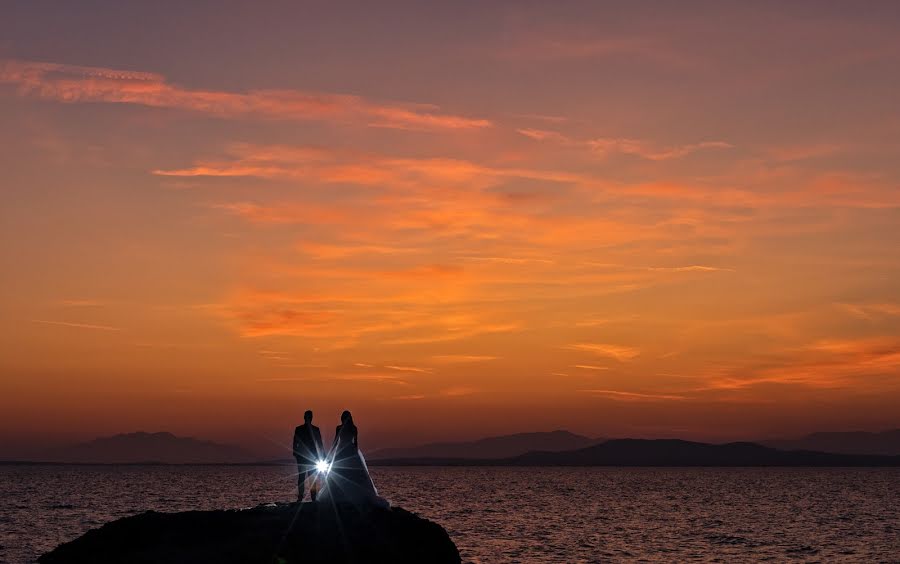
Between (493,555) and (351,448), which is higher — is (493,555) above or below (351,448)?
below

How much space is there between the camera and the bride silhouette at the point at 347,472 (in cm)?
3030

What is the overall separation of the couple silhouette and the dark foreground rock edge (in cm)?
56

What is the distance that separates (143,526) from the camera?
2981 centimetres

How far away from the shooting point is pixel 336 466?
31.0m

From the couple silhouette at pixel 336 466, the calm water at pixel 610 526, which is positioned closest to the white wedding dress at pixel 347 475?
the couple silhouette at pixel 336 466

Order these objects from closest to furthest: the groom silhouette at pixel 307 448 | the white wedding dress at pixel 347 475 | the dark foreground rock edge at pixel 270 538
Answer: the dark foreground rock edge at pixel 270 538 < the white wedding dress at pixel 347 475 < the groom silhouette at pixel 307 448

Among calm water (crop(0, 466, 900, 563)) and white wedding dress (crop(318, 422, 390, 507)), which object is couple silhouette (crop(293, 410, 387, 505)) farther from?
calm water (crop(0, 466, 900, 563))

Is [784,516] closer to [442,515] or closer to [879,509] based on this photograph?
[879,509]

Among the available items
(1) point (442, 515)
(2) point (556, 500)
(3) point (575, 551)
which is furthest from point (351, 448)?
(2) point (556, 500)

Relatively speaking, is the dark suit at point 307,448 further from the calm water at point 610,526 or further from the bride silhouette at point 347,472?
the calm water at point 610,526

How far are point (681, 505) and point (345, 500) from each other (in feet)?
290

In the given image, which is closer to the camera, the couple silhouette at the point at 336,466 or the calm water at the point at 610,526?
the couple silhouette at the point at 336,466

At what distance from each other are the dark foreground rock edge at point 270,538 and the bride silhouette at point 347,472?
0.46m

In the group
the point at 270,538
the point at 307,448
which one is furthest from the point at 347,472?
the point at 270,538
